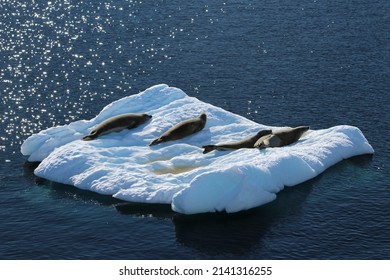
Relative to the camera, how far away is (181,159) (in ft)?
238

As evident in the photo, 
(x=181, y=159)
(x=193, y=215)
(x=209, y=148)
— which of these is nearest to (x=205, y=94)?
(x=209, y=148)

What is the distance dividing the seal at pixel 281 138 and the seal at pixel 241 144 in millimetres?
446

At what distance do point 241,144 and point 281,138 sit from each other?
4119 mm

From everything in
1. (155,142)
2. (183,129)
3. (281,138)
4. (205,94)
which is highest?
(205,94)

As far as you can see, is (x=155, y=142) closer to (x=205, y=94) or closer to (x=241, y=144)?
(x=241, y=144)

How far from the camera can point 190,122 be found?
79.1 meters

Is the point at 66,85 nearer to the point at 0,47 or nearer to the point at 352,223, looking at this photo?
the point at 0,47

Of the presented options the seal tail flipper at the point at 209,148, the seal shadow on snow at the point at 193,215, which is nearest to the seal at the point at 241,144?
the seal tail flipper at the point at 209,148

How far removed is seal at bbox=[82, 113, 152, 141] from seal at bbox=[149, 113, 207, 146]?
418cm

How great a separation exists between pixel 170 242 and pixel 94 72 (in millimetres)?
45176

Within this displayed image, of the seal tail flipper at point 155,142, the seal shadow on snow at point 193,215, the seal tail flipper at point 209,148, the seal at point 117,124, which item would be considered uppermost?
the seal at point 117,124

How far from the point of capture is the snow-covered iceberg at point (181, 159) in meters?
66.3

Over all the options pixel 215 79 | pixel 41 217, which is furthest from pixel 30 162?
pixel 215 79

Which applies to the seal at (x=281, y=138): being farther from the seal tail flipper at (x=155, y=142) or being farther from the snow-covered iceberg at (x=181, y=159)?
the seal tail flipper at (x=155, y=142)
